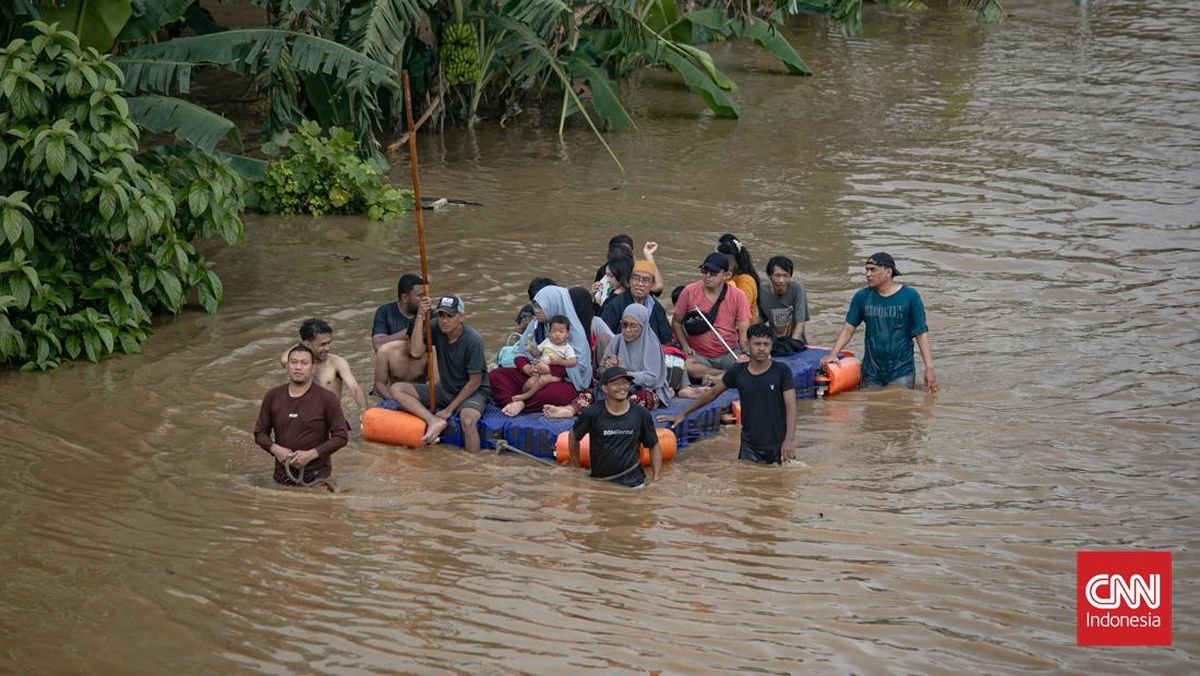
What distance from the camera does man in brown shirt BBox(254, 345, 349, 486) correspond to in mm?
9555

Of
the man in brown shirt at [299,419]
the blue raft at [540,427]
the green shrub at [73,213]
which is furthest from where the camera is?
the green shrub at [73,213]

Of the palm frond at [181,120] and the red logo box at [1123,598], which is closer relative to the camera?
the red logo box at [1123,598]

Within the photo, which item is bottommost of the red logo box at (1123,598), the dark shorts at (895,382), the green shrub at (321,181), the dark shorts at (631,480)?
the red logo box at (1123,598)

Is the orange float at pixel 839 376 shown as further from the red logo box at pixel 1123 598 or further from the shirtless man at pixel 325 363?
the shirtless man at pixel 325 363

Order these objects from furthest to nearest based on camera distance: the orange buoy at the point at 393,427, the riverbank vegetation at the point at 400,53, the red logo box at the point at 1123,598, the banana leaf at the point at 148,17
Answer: the banana leaf at the point at 148,17 → the riverbank vegetation at the point at 400,53 → the orange buoy at the point at 393,427 → the red logo box at the point at 1123,598

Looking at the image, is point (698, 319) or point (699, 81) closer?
point (698, 319)

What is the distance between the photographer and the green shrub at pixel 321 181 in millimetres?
16766

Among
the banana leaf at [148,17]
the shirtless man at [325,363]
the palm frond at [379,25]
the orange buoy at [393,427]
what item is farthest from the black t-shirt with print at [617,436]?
the palm frond at [379,25]

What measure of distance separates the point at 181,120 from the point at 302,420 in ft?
17.0

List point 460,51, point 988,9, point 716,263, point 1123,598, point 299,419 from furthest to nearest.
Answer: point 988,9 < point 460,51 < point 716,263 < point 299,419 < point 1123,598

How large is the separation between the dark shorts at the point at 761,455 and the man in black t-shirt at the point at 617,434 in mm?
767

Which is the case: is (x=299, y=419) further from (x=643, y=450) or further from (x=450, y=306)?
(x=643, y=450)

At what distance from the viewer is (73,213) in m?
12.6

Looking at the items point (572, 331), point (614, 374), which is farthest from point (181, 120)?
point (614, 374)
